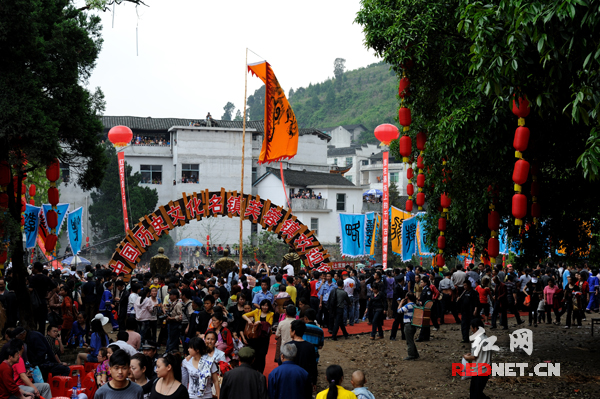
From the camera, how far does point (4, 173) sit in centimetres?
1230

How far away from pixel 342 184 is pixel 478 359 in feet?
128

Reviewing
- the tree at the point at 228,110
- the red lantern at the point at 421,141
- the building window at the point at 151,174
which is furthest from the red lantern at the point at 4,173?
the tree at the point at 228,110

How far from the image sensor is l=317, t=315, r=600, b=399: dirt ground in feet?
34.4

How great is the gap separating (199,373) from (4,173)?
773 cm

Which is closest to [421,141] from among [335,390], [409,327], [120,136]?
[409,327]

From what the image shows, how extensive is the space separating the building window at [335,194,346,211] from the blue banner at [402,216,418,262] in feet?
71.6

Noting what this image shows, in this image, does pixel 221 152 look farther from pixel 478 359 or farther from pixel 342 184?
pixel 478 359

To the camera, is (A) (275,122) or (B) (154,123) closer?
(A) (275,122)

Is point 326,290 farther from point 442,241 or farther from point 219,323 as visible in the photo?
point 219,323

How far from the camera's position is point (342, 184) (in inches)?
1881

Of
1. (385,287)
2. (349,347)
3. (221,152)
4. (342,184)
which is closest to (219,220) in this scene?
(221,152)

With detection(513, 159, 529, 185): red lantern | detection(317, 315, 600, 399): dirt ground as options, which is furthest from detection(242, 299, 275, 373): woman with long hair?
detection(513, 159, 529, 185): red lantern

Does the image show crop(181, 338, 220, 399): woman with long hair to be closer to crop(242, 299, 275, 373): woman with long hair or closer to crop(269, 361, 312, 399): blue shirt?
crop(269, 361, 312, 399): blue shirt

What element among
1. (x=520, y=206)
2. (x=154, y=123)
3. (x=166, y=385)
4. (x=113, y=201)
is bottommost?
(x=166, y=385)
